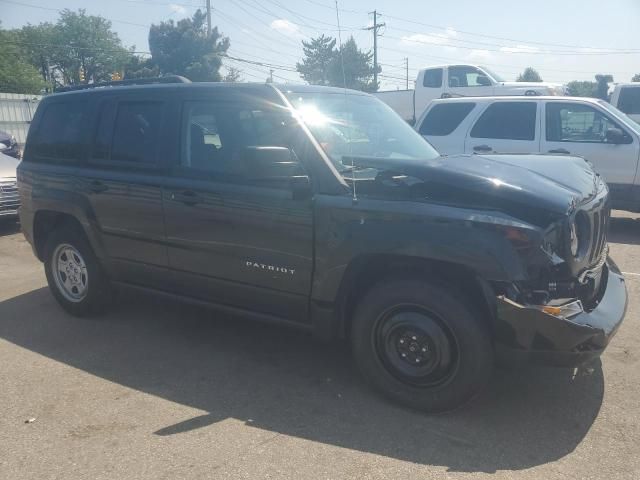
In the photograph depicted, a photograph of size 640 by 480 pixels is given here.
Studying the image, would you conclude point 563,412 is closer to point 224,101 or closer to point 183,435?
point 183,435

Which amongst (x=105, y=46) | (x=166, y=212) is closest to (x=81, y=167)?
(x=166, y=212)

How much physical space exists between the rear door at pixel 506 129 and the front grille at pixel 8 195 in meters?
7.13

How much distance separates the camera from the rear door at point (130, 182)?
173 inches

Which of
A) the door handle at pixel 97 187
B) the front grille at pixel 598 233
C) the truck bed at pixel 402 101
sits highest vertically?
the truck bed at pixel 402 101

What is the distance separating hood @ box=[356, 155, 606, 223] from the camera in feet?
10.1

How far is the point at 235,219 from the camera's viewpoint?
388cm

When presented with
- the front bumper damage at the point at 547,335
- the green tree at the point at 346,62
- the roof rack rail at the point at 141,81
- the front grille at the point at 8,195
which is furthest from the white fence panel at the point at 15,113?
the front bumper damage at the point at 547,335

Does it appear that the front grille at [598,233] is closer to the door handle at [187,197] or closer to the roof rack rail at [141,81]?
the door handle at [187,197]

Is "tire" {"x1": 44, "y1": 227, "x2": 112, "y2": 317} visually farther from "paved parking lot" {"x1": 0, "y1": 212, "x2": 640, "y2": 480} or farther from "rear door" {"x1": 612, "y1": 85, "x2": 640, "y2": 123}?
"rear door" {"x1": 612, "y1": 85, "x2": 640, "y2": 123}

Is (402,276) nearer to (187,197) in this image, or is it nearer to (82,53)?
(187,197)

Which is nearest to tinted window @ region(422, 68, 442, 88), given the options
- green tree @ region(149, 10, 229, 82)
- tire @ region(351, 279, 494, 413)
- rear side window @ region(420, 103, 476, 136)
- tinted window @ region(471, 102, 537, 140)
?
rear side window @ region(420, 103, 476, 136)

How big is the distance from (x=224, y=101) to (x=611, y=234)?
648 centimetres

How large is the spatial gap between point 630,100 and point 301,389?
12.5 metres

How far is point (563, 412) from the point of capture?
339 centimetres
